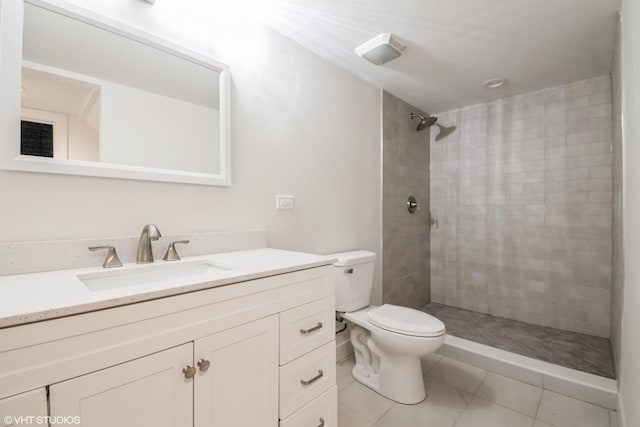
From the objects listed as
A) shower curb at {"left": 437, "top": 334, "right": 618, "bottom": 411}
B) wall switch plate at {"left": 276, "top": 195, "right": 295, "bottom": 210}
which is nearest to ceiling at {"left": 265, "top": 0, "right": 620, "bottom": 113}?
wall switch plate at {"left": 276, "top": 195, "right": 295, "bottom": 210}

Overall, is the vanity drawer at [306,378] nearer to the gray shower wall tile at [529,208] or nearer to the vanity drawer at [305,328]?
the vanity drawer at [305,328]

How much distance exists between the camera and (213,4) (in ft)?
4.78

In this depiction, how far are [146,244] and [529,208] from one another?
304 cm

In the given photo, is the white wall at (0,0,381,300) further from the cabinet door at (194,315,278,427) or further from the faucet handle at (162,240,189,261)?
the cabinet door at (194,315,278,427)

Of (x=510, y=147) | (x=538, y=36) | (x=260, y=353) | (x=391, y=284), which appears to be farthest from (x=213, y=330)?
(x=510, y=147)

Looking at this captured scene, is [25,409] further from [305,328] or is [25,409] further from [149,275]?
[305,328]

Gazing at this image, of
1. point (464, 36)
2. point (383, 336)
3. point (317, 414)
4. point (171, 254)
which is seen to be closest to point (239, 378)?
point (317, 414)

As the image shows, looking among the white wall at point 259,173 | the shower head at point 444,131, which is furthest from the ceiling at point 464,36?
the shower head at point 444,131

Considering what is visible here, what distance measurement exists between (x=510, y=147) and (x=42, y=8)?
10.8 ft

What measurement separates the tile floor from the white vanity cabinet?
511 mm

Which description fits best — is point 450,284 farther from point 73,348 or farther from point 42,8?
point 42,8

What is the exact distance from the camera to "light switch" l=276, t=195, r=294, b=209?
1.75 meters

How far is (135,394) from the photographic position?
2.31ft

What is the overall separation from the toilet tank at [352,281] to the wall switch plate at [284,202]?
1.47 feet
